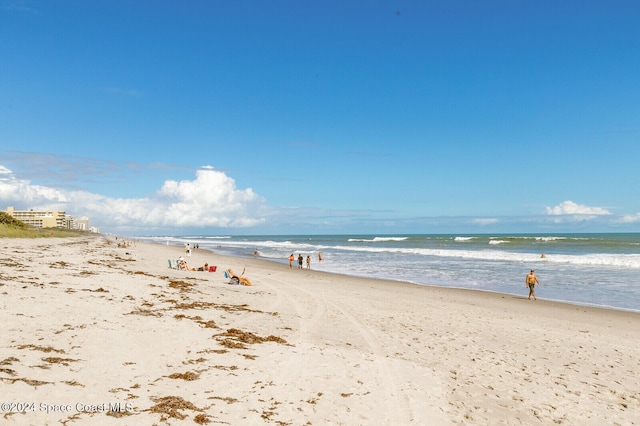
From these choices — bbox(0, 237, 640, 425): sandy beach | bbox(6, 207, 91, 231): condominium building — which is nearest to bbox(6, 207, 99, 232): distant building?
bbox(6, 207, 91, 231): condominium building

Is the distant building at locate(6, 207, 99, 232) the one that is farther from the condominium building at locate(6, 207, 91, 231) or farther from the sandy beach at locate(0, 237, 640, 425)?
the sandy beach at locate(0, 237, 640, 425)

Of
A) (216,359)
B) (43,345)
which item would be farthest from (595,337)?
(43,345)

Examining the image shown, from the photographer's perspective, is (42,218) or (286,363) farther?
(42,218)

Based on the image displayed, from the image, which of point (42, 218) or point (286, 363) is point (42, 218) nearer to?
point (42, 218)

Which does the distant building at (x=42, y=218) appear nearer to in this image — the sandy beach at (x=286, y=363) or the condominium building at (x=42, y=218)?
the condominium building at (x=42, y=218)

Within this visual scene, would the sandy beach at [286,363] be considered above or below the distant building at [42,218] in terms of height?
below

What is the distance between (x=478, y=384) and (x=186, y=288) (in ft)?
43.6

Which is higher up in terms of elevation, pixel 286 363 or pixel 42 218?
pixel 42 218

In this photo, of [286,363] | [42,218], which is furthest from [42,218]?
[286,363]

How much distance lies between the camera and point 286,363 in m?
8.35

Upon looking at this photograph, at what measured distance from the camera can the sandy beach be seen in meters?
5.97

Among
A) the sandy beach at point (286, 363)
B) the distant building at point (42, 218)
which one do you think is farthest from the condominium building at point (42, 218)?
the sandy beach at point (286, 363)

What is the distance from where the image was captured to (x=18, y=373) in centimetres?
611

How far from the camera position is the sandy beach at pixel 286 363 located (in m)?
5.97
